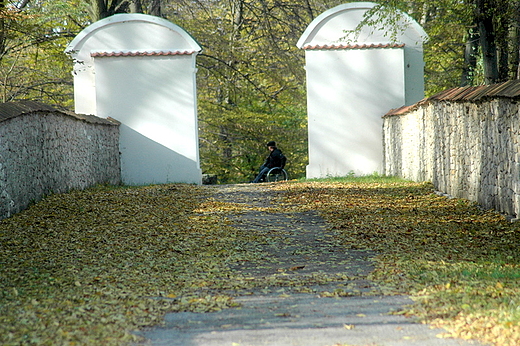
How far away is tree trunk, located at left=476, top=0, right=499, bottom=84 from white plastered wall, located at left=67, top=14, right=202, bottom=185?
644cm

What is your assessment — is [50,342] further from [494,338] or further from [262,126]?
[262,126]

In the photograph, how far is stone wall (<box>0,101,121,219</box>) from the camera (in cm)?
825

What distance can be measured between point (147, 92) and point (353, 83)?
501 centimetres

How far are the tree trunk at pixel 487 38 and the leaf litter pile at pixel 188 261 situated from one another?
3.96 m

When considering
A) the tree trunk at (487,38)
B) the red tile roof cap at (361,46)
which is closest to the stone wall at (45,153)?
the red tile roof cap at (361,46)

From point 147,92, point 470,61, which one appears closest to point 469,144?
point 470,61

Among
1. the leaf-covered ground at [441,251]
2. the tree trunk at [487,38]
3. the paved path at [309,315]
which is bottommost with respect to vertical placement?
the paved path at [309,315]

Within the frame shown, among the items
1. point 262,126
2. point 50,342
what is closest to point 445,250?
point 50,342

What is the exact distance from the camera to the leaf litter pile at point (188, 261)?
379cm

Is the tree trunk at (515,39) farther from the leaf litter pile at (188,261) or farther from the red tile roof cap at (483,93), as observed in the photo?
the leaf litter pile at (188,261)

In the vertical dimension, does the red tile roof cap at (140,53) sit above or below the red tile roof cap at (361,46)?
below

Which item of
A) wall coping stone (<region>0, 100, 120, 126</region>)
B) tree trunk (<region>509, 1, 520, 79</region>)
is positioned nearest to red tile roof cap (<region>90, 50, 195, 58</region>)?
wall coping stone (<region>0, 100, 120, 126</region>)

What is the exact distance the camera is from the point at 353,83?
16.1 metres

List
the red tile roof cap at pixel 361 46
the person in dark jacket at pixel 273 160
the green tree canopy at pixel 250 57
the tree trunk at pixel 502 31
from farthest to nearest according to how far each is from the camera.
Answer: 1. the person in dark jacket at pixel 273 160
2. the red tile roof cap at pixel 361 46
3. the green tree canopy at pixel 250 57
4. the tree trunk at pixel 502 31
